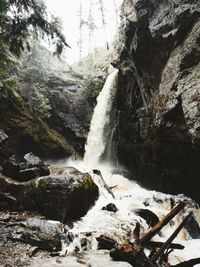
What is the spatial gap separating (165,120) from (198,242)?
18.6 ft

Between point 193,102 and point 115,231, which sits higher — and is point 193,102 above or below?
above

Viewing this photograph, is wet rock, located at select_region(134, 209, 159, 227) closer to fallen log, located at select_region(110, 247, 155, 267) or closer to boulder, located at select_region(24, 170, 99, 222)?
boulder, located at select_region(24, 170, 99, 222)

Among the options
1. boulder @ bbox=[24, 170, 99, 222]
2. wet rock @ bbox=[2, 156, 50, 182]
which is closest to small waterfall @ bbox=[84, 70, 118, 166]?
wet rock @ bbox=[2, 156, 50, 182]

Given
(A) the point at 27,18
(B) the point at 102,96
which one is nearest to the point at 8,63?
(A) the point at 27,18

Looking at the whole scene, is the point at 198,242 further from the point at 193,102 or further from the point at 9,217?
the point at 9,217

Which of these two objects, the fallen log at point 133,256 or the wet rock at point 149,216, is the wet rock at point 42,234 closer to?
the fallen log at point 133,256

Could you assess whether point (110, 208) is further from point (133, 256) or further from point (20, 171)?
point (133, 256)

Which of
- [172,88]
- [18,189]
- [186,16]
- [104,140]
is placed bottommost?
[18,189]

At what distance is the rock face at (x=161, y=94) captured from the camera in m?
11.9

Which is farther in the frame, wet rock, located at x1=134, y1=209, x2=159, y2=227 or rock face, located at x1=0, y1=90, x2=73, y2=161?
rock face, located at x1=0, y1=90, x2=73, y2=161

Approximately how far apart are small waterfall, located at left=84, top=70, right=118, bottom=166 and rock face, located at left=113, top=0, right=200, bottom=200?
1.27 meters

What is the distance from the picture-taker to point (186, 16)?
12312 millimetres

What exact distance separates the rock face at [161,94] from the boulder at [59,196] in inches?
188

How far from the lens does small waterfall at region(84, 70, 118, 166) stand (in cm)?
1922
